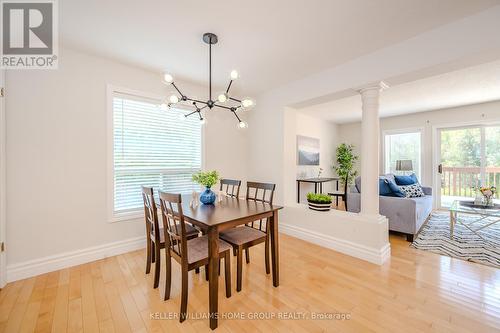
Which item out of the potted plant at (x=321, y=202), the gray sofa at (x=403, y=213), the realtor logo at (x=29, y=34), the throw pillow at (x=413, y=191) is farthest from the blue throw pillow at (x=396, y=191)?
the realtor logo at (x=29, y=34)

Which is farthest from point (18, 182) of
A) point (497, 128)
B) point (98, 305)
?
point (497, 128)

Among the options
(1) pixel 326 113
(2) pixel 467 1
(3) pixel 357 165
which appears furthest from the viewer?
(3) pixel 357 165

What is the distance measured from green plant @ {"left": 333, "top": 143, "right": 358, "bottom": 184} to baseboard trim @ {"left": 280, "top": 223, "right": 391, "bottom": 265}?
379 centimetres

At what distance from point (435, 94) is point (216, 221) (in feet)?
16.0

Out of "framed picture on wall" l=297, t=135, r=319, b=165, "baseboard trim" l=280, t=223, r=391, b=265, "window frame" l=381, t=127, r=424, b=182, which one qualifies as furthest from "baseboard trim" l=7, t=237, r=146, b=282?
"window frame" l=381, t=127, r=424, b=182

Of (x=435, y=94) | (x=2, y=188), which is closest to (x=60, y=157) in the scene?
(x=2, y=188)

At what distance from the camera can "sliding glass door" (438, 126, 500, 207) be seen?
4664 mm

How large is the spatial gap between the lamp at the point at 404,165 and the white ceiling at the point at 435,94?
1.30 metres

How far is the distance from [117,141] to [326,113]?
4854 mm

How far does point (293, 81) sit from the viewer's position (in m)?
3.41

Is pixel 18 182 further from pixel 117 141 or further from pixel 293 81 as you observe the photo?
pixel 293 81

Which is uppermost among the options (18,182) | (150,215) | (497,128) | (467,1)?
(467,1)

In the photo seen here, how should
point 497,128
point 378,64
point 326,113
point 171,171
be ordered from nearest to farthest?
1. point 378,64
2. point 171,171
3. point 497,128
4. point 326,113

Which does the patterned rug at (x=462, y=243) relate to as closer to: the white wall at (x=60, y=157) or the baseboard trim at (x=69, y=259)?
the baseboard trim at (x=69, y=259)
